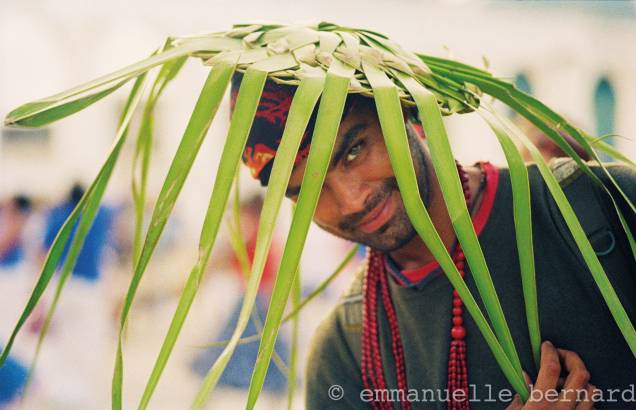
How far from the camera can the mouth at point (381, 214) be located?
1075mm

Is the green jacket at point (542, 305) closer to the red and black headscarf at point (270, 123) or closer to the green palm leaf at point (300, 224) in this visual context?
the red and black headscarf at point (270, 123)

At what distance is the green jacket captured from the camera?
972 mm

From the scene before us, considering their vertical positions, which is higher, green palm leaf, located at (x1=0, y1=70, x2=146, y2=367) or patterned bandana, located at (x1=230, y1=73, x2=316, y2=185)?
patterned bandana, located at (x1=230, y1=73, x2=316, y2=185)

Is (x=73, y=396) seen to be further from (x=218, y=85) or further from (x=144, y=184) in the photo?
(x=218, y=85)

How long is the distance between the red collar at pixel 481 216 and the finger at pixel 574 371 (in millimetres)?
230

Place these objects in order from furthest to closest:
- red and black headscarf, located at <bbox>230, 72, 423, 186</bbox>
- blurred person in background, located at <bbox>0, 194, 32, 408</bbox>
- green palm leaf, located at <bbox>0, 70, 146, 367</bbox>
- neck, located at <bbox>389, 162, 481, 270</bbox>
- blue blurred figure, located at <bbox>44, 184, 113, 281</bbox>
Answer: blue blurred figure, located at <bbox>44, 184, 113, 281</bbox> < blurred person in background, located at <bbox>0, 194, 32, 408</bbox> < neck, located at <bbox>389, 162, 481, 270</bbox> < red and black headscarf, located at <bbox>230, 72, 423, 186</bbox> < green palm leaf, located at <bbox>0, 70, 146, 367</bbox>

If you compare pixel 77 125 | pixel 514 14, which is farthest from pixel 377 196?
pixel 514 14

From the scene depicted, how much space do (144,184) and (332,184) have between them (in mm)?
278

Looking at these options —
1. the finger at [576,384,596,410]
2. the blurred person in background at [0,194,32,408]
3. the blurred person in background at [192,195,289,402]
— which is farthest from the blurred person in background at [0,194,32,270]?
the finger at [576,384,596,410]

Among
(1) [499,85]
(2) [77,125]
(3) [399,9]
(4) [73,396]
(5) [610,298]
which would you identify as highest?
(3) [399,9]

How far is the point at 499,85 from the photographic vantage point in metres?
0.98

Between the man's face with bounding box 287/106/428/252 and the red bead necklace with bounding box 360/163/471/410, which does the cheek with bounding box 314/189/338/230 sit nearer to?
the man's face with bounding box 287/106/428/252

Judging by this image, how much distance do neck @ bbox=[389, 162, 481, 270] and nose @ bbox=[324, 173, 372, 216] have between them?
0.43 ft

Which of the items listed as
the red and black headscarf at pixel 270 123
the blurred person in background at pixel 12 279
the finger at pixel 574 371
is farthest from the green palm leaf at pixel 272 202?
the blurred person in background at pixel 12 279
